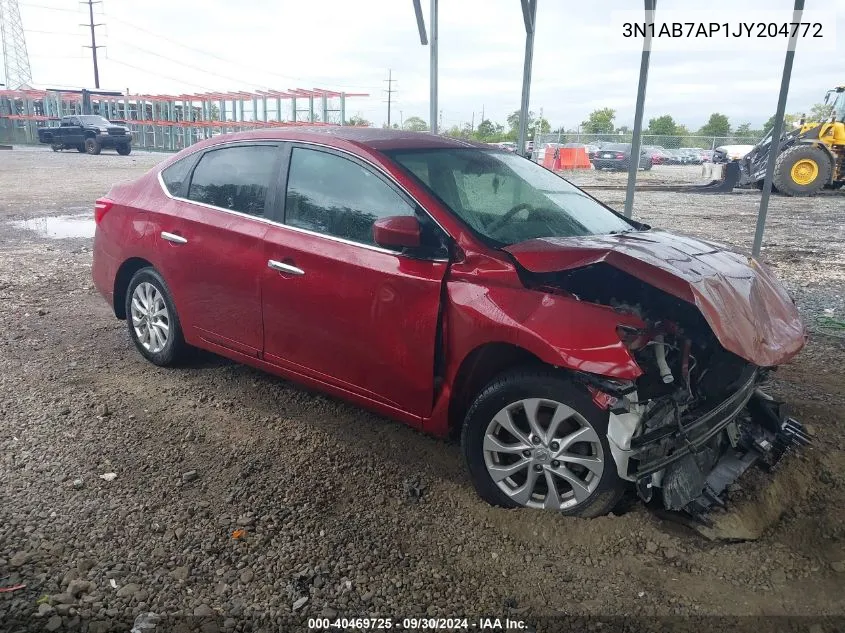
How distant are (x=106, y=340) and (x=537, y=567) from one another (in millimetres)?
4201

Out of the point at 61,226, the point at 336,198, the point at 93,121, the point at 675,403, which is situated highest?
the point at 93,121

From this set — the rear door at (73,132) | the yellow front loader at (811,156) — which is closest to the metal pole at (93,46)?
the rear door at (73,132)

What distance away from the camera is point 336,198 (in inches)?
146

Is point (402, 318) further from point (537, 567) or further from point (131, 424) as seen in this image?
point (131, 424)

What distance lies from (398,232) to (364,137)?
1003mm

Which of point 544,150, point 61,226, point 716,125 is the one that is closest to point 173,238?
point 61,226

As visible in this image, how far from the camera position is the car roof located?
12.5ft

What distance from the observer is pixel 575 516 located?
9.72 feet

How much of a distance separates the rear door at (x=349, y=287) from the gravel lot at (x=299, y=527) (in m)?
0.49

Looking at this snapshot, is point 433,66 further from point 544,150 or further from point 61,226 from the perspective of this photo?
point 544,150

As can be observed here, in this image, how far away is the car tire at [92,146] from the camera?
3328 centimetres

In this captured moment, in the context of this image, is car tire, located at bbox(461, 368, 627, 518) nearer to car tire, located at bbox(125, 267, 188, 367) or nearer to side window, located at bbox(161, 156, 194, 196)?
car tire, located at bbox(125, 267, 188, 367)

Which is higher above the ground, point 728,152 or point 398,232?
point 728,152

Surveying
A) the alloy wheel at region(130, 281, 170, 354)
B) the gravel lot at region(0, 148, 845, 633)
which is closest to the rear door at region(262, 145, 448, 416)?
the gravel lot at region(0, 148, 845, 633)
